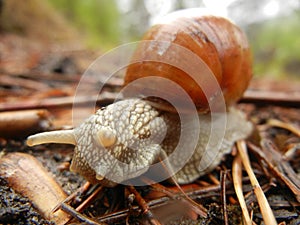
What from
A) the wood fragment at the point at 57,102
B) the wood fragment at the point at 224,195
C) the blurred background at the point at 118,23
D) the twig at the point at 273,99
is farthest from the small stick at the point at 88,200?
the blurred background at the point at 118,23

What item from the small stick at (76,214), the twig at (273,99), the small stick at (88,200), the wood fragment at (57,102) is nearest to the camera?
the small stick at (76,214)

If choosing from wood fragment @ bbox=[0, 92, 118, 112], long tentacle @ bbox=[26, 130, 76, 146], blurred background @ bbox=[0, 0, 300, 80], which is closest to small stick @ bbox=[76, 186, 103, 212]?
long tentacle @ bbox=[26, 130, 76, 146]

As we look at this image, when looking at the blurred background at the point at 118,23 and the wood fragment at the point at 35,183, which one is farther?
the blurred background at the point at 118,23

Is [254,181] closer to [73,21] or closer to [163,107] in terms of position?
[163,107]

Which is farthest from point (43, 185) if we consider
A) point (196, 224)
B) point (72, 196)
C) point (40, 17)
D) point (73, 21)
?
point (73, 21)

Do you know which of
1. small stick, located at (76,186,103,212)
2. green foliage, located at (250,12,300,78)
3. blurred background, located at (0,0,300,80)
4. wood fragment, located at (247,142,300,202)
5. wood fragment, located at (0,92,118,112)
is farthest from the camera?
green foliage, located at (250,12,300,78)

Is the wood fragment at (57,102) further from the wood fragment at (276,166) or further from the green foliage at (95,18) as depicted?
the green foliage at (95,18)

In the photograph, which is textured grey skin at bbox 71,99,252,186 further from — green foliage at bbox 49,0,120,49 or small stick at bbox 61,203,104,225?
green foliage at bbox 49,0,120,49

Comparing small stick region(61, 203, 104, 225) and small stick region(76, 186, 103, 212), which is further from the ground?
small stick region(61, 203, 104, 225)
